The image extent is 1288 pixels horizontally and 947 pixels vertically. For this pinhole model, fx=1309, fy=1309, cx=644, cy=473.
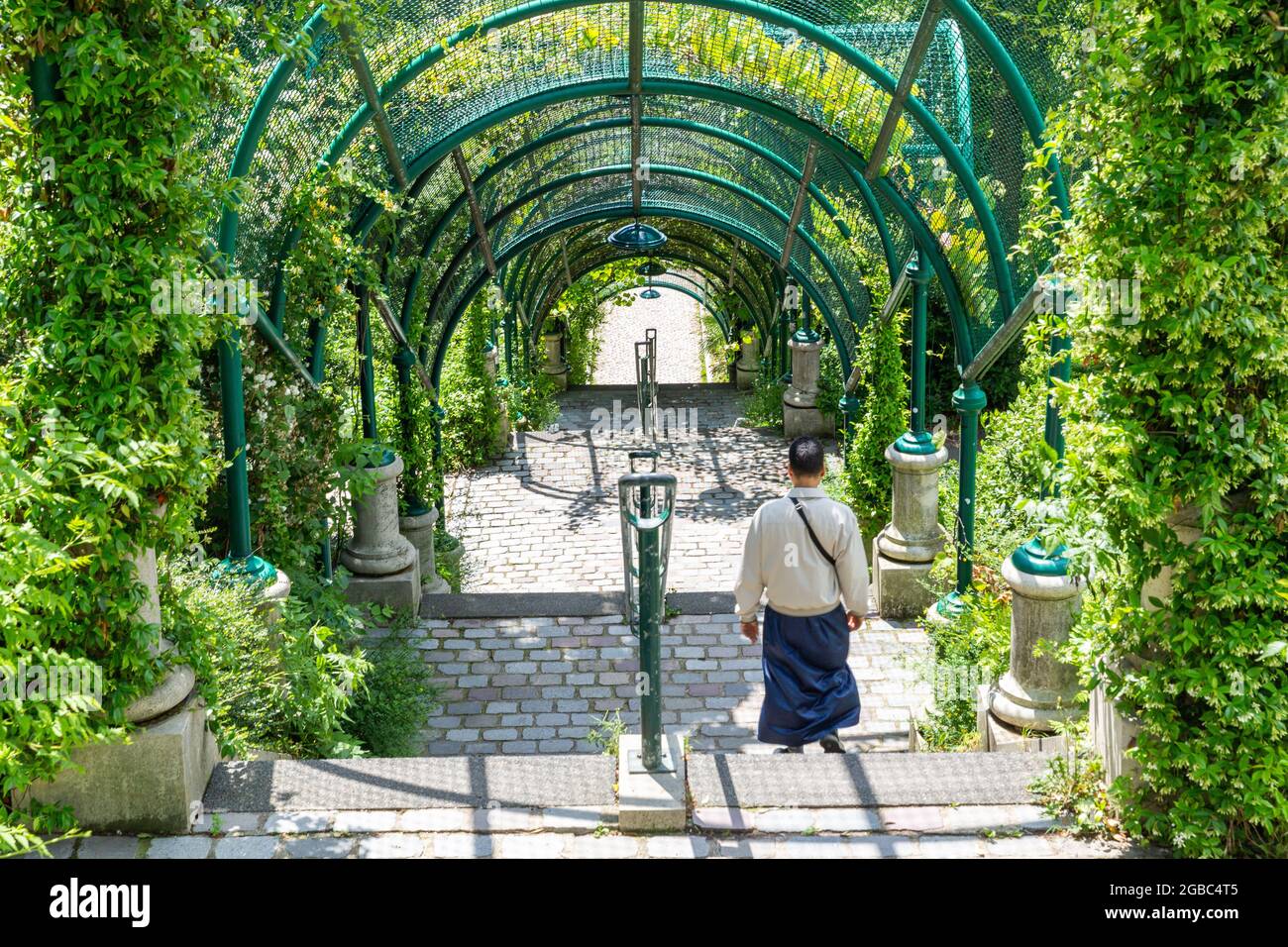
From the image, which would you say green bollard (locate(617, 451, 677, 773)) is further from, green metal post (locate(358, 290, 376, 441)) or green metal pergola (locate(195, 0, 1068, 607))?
green metal post (locate(358, 290, 376, 441))

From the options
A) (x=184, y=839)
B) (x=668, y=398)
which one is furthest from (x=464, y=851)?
(x=668, y=398)

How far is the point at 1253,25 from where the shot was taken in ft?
11.9

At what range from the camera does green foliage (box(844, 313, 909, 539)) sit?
33.0 ft

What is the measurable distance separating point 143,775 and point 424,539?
5.39 meters

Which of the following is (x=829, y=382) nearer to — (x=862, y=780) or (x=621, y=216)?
(x=621, y=216)

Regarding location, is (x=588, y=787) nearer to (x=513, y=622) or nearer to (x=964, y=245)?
(x=513, y=622)

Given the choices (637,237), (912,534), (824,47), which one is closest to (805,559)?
(824,47)

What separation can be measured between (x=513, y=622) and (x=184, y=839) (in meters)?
4.39

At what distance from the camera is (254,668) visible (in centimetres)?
535

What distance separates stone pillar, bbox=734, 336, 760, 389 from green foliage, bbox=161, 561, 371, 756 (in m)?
16.1

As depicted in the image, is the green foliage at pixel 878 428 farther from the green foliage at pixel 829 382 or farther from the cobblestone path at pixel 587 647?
the green foliage at pixel 829 382

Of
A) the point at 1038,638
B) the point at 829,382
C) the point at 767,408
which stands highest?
the point at 829,382

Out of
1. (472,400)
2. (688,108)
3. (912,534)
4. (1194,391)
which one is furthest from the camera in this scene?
(472,400)

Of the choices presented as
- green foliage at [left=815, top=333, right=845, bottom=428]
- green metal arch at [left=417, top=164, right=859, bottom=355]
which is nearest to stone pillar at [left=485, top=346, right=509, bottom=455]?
green foliage at [left=815, top=333, right=845, bottom=428]
